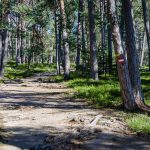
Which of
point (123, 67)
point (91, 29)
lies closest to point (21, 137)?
point (123, 67)

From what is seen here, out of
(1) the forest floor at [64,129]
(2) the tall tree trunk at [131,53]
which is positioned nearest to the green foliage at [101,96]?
(1) the forest floor at [64,129]

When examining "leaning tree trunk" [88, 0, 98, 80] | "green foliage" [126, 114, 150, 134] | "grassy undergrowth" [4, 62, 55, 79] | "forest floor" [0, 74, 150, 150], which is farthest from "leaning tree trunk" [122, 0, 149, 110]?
"grassy undergrowth" [4, 62, 55, 79]

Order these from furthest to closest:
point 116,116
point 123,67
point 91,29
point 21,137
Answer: point 91,29 < point 123,67 < point 116,116 < point 21,137

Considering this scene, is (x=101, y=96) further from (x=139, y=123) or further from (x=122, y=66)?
(x=139, y=123)

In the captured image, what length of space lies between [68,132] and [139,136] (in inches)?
73.9

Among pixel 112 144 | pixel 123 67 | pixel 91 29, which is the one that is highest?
pixel 91 29

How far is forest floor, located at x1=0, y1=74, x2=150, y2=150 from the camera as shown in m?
9.81

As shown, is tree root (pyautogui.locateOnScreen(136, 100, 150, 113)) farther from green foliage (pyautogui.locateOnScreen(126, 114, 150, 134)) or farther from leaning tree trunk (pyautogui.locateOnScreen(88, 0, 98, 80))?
leaning tree trunk (pyautogui.locateOnScreen(88, 0, 98, 80))

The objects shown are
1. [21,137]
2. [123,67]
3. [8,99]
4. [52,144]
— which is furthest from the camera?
[8,99]

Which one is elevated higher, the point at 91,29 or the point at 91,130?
the point at 91,29

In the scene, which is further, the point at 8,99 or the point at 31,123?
the point at 8,99

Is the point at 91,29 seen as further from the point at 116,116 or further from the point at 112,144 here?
the point at 112,144

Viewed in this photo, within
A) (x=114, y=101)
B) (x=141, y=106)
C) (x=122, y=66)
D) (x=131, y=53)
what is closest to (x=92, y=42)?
(x=114, y=101)

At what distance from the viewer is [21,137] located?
423 inches
